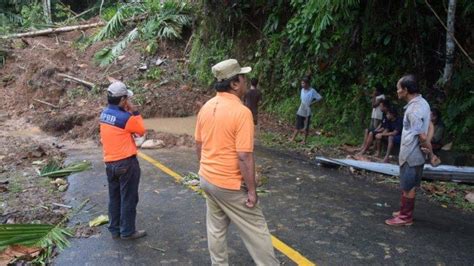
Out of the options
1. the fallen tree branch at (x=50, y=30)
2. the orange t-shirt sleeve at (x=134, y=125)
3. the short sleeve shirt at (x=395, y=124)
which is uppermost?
the fallen tree branch at (x=50, y=30)

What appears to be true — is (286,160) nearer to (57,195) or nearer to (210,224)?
(57,195)

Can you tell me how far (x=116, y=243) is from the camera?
16.1 ft

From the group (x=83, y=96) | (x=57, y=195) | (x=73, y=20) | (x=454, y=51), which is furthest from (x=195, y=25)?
(x=57, y=195)

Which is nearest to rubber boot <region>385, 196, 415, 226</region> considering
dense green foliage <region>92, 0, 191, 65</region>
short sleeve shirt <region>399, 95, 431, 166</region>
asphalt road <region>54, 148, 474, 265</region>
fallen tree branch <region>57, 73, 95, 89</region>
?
asphalt road <region>54, 148, 474, 265</region>

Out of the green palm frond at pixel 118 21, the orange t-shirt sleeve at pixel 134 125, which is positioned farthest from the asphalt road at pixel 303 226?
the green palm frond at pixel 118 21

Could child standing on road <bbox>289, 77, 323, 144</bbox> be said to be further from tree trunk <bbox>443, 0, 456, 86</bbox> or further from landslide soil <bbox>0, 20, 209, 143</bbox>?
landslide soil <bbox>0, 20, 209, 143</bbox>

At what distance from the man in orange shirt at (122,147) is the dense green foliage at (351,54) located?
526 centimetres

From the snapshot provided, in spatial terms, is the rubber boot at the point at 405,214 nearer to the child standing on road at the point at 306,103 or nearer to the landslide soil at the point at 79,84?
the child standing on road at the point at 306,103

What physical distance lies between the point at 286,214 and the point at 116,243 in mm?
2126

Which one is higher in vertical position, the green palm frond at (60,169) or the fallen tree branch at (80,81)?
the fallen tree branch at (80,81)

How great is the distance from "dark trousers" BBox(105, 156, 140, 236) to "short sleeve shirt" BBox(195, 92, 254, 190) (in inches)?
58.0

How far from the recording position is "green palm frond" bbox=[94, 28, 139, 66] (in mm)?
17125

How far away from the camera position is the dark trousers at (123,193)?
4793mm

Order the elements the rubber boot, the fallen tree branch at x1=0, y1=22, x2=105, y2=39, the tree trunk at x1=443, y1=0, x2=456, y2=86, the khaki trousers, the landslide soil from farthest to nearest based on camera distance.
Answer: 1. the fallen tree branch at x1=0, y1=22, x2=105, y2=39
2. the landslide soil
3. the tree trunk at x1=443, y1=0, x2=456, y2=86
4. the rubber boot
5. the khaki trousers
